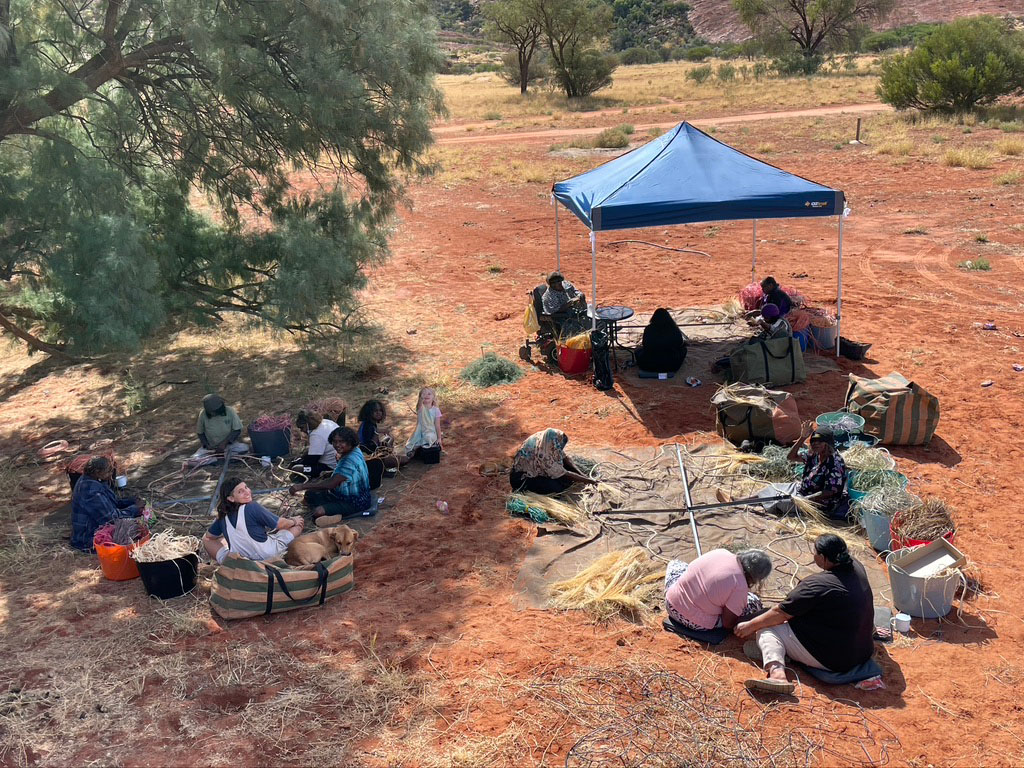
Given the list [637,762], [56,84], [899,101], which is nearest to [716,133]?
[899,101]

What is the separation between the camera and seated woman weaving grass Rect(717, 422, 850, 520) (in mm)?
6754

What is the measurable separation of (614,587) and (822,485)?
78.1 inches

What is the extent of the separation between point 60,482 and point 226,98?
417 centimetres

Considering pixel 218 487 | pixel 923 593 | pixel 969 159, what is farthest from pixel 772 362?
pixel 969 159

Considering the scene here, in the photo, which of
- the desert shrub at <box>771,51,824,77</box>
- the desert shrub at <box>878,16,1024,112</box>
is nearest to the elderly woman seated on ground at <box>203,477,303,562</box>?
the desert shrub at <box>878,16,1024,112</box>

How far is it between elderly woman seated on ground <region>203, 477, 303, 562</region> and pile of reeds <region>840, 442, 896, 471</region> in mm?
4569

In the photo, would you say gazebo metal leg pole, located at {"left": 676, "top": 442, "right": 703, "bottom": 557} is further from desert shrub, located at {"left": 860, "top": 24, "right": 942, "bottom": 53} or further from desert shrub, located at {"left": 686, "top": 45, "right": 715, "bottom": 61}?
desert shrub, located at {"left": 686, "top": 45, "right": 715, "bottom": 61}

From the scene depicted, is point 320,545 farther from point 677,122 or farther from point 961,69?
point 677,122

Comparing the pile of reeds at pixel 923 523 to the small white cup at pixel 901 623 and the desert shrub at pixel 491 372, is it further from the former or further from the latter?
the desert shrub at pixel 491 372

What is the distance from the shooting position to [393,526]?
7.29 metres

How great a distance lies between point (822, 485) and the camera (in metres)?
6.82

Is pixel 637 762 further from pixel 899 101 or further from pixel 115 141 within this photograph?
pixel 899 101

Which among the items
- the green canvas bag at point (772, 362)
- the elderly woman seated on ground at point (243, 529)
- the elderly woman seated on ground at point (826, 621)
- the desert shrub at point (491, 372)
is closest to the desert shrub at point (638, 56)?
the desert shrub at point (491, 372)

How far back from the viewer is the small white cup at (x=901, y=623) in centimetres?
552
